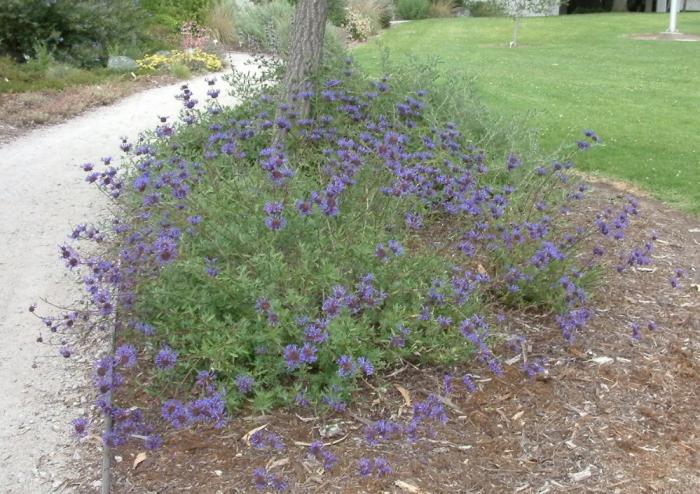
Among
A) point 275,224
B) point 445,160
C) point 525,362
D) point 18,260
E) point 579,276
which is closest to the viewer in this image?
point 275,224

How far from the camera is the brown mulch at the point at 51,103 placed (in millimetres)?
9391

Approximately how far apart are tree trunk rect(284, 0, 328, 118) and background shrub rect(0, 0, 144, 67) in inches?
337

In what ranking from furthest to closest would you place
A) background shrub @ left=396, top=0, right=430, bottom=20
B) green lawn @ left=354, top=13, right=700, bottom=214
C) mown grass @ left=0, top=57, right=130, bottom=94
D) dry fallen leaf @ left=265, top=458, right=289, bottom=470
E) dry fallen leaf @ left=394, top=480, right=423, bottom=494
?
background shrub @ left=396, top=0, right=430, bottom=20 → mown grass @ left=0, top=57, right=130, bottom=94 → green lawn @ left=354, top=13, right=700, bottom=214 → dry fallen leaf @ left=265, top=458, right=289, bottom=470 → dry fallen leaf @ left=394, top=480, right=423, bottom=494

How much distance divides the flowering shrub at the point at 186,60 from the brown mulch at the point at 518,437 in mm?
11434

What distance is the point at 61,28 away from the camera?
1330 cm

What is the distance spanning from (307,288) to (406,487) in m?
1.00

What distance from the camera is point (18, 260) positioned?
514 cm

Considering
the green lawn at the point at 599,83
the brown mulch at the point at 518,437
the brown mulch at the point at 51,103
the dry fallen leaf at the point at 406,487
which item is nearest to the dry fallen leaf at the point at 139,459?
the brown mulch at the point at 518,437

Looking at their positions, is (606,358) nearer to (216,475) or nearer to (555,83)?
(216,475)

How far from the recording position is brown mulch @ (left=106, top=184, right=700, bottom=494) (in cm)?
292

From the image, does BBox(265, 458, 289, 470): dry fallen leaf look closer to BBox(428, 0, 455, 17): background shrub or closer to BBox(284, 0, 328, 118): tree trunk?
BBox(284, 0, 328, 118): tree trunk

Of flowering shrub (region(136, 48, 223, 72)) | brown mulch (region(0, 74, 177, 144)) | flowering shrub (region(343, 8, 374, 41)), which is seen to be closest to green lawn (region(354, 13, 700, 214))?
flowering shrub (region(343, 8, 374, 41))

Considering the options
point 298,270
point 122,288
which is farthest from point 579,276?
point 122,288

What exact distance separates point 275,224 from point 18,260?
113 inches
